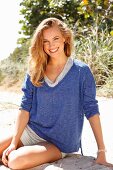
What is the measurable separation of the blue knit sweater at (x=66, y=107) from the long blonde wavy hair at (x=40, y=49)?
10 centimetres

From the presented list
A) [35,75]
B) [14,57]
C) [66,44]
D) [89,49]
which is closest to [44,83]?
[35,75]

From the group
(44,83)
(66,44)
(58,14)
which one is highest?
(58,14)

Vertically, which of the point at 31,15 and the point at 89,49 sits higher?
the point at 31,15

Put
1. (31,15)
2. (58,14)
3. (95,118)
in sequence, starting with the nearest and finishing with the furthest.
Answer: (95,118)
(58,14)
(31,15)

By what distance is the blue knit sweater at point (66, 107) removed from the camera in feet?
11.6

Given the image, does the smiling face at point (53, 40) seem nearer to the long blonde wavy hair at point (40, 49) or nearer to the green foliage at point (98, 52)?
the long blonde wavy hair at point (40, 49)

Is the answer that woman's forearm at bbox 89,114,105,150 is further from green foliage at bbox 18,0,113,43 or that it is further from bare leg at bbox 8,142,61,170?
green foliage at bbox 18,0,113,43

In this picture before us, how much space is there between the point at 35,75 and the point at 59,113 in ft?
1.23

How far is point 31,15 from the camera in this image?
12367 mm

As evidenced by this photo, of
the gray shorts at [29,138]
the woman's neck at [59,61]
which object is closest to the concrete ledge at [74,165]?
the gray shorts at [29,138]

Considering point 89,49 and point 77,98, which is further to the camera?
point 89,49

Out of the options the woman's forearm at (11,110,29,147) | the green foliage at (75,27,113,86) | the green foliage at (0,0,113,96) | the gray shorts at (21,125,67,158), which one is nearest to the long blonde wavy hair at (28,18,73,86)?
the woman's forearm at (11,110,29,147)

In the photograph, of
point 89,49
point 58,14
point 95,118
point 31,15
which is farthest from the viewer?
point 31,15

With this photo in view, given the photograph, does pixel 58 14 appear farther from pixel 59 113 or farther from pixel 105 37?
pixel 59 113
